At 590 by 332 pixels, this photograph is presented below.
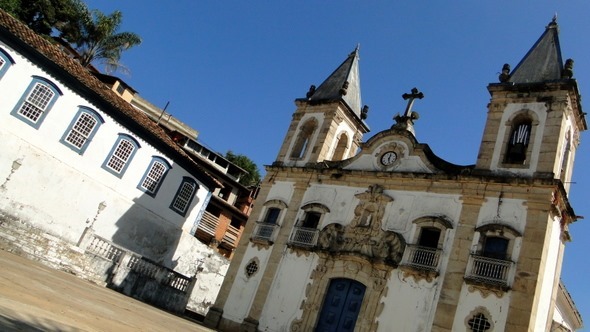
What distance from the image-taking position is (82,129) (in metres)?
19.7

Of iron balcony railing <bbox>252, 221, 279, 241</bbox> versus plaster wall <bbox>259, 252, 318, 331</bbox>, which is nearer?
plaster wall <bbox>259, 252, 318, 331</bbox>

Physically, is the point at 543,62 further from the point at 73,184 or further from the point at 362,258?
the point at 73,184

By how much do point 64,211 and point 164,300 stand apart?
5.77m

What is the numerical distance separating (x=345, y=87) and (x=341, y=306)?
10.6 meters

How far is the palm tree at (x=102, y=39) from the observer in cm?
3294

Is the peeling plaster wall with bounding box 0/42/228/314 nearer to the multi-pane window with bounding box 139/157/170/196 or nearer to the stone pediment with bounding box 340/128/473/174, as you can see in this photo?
the multi-pane window with bounding box 139/157/170/196

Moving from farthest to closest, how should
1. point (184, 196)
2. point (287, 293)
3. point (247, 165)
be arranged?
point (247, 165) → point (184, 196) → point (287, 293)

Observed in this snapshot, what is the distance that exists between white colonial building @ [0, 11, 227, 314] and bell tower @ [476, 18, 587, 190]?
14141mm

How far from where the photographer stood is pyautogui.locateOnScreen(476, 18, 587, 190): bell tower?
14.9 metres

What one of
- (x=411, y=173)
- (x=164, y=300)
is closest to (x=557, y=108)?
(x=411, y=173)

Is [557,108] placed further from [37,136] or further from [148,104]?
[148,104]

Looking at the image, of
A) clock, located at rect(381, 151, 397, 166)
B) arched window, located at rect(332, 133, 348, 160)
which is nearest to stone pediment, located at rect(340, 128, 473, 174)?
clock, located at rect(381, 151, 397, 166)

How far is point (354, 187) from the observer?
59.3 feet

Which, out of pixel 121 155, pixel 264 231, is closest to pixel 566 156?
pixel 264 231
